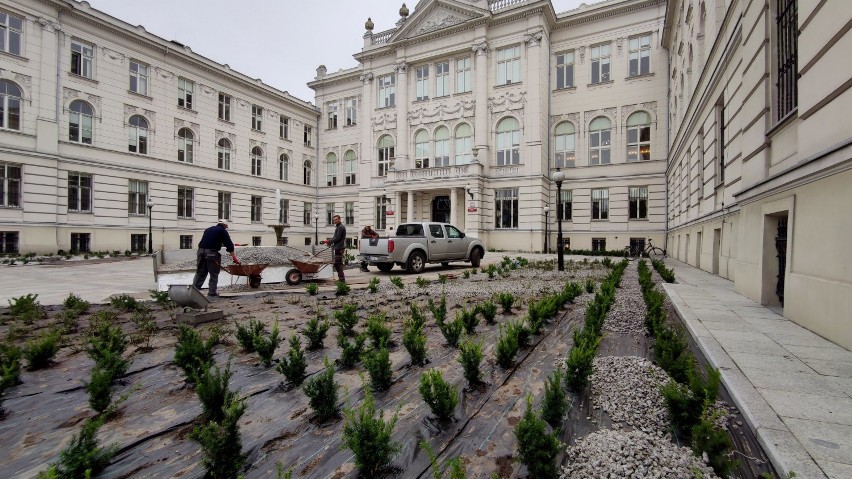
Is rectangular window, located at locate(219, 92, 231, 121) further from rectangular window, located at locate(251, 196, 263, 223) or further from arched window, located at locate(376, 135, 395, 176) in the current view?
arched window, located at locate(376, 135, 395, 176)

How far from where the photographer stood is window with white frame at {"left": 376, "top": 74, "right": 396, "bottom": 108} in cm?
3522

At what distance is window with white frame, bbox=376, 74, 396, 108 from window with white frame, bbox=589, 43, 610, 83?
660 inches

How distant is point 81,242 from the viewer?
2464cm

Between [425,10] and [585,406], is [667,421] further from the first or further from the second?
[425,10]

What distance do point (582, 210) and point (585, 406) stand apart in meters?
28.6

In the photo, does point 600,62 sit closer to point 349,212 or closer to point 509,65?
point 509,65

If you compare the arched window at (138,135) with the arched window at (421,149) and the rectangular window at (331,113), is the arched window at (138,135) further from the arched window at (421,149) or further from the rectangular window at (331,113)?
the arched window at (421,149)

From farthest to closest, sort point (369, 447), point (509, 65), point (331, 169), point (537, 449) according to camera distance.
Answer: point (331, 169), point (509, 65), point (369, 447), point (537, 449)

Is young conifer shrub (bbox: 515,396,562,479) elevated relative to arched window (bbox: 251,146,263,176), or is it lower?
lower

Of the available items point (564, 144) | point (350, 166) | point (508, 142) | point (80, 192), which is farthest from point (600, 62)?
point (80, 192)

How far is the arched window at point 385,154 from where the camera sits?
35.7 metres

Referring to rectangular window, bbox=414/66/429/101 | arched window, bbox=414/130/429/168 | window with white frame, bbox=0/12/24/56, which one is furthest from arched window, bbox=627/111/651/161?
window with white frame, bbox=0/12/24/56

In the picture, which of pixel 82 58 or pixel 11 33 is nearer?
pixel 11 33

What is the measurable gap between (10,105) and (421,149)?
85.4 ft
